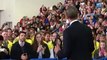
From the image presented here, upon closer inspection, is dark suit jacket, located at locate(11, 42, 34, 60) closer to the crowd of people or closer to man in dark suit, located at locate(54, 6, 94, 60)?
the crowd of people

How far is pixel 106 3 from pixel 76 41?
33.7ft

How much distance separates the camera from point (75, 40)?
5.16 metres

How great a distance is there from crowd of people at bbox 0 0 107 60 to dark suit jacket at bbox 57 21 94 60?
3.30ft

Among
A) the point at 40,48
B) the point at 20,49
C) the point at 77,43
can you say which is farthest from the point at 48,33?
the point at 77,43

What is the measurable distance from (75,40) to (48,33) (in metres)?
6.28

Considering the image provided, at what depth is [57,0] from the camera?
20031 millimetres

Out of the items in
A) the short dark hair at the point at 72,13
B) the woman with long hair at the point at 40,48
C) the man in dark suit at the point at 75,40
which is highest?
the short dark hair at the point at 72,13

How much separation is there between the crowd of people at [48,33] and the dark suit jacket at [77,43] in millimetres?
1005

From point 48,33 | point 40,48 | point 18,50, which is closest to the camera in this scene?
point 18,50

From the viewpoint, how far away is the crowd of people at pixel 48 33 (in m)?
8.76

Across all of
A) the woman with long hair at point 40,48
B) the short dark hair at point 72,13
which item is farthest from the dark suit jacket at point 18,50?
the short dark hair at point 72,13

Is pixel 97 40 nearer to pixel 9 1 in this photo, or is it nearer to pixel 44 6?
pixel 44 6

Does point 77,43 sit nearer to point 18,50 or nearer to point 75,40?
point 75,40

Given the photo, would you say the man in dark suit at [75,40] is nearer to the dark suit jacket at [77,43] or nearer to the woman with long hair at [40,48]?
the dark suit jacket at [77,43]
